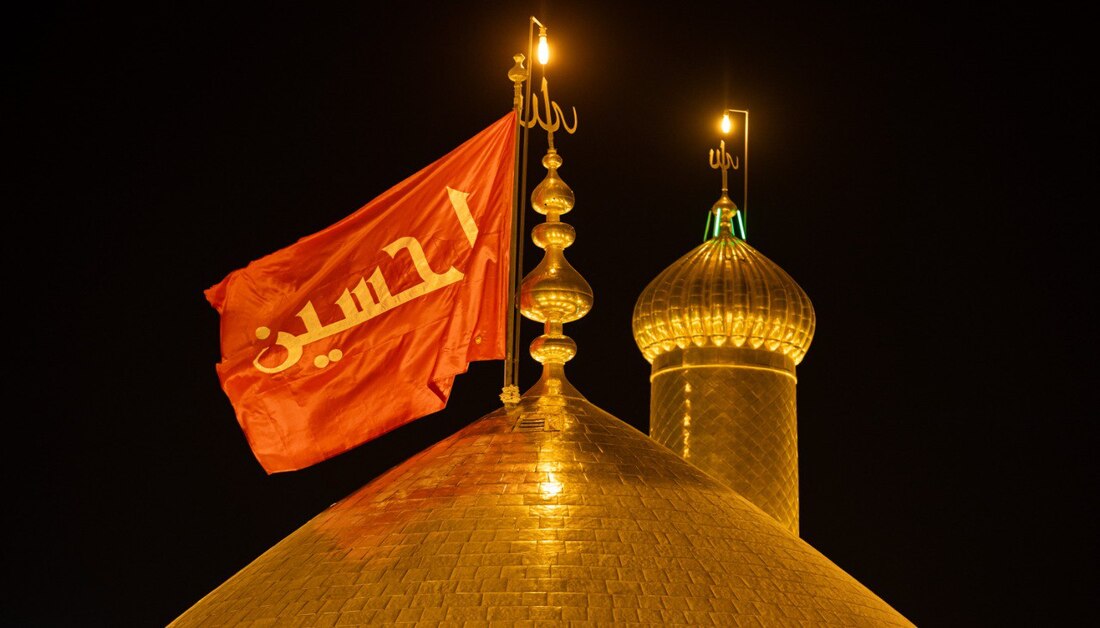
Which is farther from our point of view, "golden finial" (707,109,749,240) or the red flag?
"golden finial" (707,109,749,240)

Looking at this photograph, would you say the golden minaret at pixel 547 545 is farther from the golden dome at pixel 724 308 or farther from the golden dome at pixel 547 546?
the golden dome at pixel 724 308

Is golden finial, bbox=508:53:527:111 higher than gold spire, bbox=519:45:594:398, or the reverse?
golden finial, bbox=508:53:527:111

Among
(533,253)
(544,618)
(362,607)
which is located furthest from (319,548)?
(533,253)

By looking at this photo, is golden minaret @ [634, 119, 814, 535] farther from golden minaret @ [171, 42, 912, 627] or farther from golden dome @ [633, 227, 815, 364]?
golden minaret @ [171, 42, 912, 627]

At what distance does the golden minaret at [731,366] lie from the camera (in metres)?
13.7

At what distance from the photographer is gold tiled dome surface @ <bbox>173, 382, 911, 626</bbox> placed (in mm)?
9039

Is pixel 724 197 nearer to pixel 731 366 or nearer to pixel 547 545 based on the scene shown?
pixel 731 366

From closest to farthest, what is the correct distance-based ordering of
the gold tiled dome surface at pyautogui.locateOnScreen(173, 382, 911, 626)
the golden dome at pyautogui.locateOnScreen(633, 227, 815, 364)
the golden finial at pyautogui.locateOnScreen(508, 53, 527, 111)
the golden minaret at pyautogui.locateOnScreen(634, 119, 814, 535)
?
the gold tiled dome surface at pyautogui.locateOnScreen(173, 382, 911, 626)
the golden finial at pyautogui.locateOnScreen(508, 53, 527, 111)
the golden minaret at pyautogui.locateOnScreen(634, 119, 814, 535)
the golden dome at pyautogui.locateOnScreen(633, 227, 815, 364)

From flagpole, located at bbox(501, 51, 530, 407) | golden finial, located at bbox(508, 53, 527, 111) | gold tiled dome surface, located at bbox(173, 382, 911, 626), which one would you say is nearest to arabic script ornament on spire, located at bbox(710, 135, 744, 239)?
flagpole, located at bbox(501, 51, 530, 407)

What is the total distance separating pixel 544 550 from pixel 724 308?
16.4 ft

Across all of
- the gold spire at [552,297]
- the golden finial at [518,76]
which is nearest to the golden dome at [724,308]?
the gold spire at [552,297]

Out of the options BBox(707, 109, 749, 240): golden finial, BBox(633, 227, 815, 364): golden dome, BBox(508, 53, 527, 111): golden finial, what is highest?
BBox(508, 53, 527, 111): golden finial

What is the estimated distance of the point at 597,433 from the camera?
34.1ft

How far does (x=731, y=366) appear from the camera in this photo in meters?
13.9
